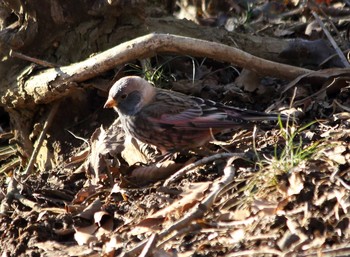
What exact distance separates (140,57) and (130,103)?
0.61 meters

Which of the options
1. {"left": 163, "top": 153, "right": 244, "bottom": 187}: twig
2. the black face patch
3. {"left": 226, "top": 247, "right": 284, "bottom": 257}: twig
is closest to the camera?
{"left": 226, "top": 247, "right": 284, "bottom": 257}: twig

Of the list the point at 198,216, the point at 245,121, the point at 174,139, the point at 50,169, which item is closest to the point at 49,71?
the point at 50,169

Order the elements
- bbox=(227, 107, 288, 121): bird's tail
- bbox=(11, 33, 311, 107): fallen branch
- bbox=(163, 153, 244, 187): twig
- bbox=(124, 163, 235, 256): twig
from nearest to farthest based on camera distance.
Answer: bbox=(124, 163, 235, 256): twig < bbox=(163, 153, 244, 187): twig < bbox=(227, 107, 288, 121): bird's tail < bbox=(11, 33, 311, 107): fallen branch

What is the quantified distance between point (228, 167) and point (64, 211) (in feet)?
4.11

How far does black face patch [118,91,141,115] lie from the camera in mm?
6012

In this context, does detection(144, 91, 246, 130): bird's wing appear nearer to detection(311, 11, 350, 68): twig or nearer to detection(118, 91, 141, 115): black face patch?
detection(118, 91, 141, 115): black face patch

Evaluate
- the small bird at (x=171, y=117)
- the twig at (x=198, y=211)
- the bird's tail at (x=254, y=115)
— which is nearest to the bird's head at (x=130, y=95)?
the small bird at (x=171, y=117)

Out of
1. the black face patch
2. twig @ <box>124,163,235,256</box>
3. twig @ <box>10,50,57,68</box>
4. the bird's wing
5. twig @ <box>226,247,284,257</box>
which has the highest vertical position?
twig @ <box>10,50,57,68</box>

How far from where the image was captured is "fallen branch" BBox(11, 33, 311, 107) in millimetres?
6395

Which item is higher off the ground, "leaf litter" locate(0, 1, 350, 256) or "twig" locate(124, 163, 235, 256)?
"twig" locate(124, 163, 235, 256)

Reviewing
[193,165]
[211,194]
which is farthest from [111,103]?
[211,194]

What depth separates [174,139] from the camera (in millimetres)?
5871

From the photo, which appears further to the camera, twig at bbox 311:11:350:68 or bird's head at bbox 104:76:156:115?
twig at bbox 311:11:350:68

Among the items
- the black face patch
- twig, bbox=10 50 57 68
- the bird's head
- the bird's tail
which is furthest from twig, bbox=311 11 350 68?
twig, bbox=10 50 57 68
